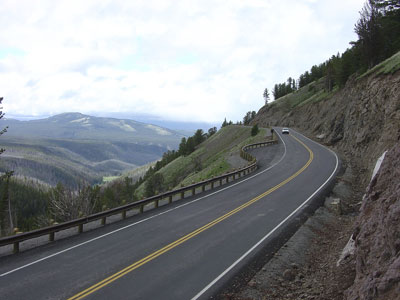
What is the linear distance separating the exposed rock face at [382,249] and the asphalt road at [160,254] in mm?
3945

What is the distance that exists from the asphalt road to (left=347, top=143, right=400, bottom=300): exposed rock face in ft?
12.9

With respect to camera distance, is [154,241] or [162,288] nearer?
[162,288]

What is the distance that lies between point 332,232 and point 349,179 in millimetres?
11770

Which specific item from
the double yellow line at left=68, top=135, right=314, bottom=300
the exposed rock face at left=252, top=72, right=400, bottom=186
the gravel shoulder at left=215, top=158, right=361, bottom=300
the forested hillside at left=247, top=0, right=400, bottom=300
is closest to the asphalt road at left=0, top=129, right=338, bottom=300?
the double yellow line at left=68, top=135, right=314, bottom=300

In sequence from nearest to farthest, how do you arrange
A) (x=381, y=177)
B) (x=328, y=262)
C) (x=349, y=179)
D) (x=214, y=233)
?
(x=381, y=177) < (x=328, y=262) < (x=214, y=233) < (x=349, y=179)

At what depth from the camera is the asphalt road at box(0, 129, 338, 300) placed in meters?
8.90

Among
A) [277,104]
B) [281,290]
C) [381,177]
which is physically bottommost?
[281,290]

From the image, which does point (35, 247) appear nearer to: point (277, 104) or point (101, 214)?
point (101, 214)

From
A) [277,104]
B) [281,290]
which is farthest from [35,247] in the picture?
[277,104]

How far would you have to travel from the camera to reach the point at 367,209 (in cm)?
959

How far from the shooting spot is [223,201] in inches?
775

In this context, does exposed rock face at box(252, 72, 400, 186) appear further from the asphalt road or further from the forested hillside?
the asphalt road

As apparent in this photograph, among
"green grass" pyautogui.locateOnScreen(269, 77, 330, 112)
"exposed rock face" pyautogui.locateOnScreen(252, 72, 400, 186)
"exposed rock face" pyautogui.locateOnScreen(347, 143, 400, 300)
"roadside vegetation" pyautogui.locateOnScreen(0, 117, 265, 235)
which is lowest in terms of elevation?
"roadside vegetation" pyautogui.locateOnScreen(0, 117, 265, 235)

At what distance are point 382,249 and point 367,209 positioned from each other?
3.02 metres
